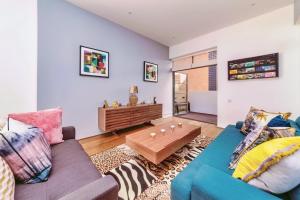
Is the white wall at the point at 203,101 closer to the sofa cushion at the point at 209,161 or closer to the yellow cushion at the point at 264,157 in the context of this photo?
the sofa cushion at the point at 209,161

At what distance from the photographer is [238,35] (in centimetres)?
337

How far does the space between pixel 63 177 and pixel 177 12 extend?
344 centimetres

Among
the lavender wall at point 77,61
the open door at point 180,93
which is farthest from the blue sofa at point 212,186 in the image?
the open door at point 180,93

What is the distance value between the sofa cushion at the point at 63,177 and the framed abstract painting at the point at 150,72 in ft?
10.5

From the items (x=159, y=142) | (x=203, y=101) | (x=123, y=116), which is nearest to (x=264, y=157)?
(x=159, y=142)

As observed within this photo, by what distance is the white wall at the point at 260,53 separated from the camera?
2696mm

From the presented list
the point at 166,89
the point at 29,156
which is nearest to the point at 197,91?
the point at 166,89

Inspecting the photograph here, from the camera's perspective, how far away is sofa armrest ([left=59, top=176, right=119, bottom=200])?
69 cm

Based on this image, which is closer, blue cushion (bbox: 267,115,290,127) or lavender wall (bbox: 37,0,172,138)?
blue cushion (bbox: 267,115,290,127)

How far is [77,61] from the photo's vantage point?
9.14 feet

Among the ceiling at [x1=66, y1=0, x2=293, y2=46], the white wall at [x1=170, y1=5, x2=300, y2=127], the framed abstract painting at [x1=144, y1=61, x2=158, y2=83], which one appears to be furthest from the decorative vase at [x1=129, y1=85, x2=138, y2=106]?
the white wall at [x1=170, y1=5, x2=300, y2=127]

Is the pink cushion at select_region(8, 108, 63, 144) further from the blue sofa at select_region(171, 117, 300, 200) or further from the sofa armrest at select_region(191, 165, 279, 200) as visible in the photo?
the sofa armrest at select_region(191, 165, 279, 200)

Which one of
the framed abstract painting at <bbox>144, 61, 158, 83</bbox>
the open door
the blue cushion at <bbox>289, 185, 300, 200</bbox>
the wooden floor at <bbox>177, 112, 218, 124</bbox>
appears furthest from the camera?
the open door

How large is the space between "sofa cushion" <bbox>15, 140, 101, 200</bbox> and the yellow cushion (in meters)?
1.05
